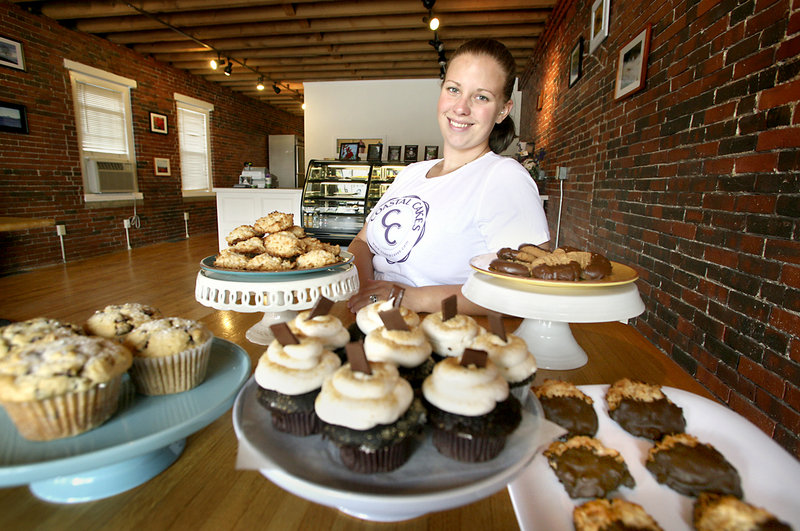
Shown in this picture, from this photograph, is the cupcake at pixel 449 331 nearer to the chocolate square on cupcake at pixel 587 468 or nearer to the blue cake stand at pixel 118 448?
the chocolate square on cupcake at pixel 587 468

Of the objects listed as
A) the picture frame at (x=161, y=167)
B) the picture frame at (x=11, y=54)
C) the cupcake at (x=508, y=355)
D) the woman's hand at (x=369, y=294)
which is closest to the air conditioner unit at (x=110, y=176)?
the picture frame at (x=161, y=167)

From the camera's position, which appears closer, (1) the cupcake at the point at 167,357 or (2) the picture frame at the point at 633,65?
(1) the cupcake at the point at 167,357

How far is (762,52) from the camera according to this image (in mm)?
1503

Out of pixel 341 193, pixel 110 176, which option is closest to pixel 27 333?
pixel 341 193

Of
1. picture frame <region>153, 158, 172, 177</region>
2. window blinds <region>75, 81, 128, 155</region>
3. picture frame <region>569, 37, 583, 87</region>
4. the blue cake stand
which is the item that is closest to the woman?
the blue cake stand

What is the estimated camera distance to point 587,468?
696 mm

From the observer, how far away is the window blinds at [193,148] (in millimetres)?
8914

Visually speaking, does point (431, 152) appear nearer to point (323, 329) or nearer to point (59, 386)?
point (323, 329)

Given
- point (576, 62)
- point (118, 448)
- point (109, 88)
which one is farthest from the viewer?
point (109, 88)

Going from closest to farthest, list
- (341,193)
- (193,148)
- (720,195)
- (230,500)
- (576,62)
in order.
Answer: (230,500) → (720,195) → (576,62) → (341,193) → (193,148)

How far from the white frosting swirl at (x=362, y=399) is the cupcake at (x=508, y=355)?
0.21 metres

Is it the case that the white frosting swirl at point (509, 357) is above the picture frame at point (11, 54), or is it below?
below

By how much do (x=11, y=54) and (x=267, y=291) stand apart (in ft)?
23.3

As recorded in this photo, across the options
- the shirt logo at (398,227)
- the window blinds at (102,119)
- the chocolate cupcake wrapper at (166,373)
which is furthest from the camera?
the window blinds at (102,119)
